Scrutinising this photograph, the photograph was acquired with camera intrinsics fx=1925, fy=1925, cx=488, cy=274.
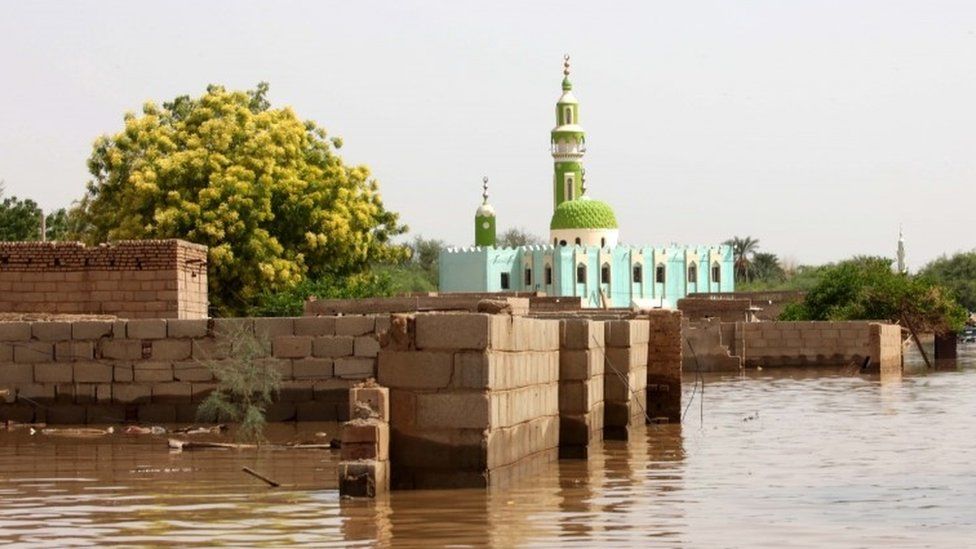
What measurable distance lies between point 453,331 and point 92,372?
8367 millimetres

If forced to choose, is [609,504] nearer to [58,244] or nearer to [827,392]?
[58,244]

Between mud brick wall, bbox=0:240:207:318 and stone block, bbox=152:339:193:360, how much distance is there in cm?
677

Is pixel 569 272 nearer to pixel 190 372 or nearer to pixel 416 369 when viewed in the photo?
pixel 190 372

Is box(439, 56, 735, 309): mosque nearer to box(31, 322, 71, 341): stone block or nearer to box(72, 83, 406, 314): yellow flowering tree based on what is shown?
box(72, 83, 406, 314): yellow flowering tree

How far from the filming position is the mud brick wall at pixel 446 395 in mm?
12797

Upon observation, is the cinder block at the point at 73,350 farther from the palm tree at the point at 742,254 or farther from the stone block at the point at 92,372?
the palm tree at the point at 742,254

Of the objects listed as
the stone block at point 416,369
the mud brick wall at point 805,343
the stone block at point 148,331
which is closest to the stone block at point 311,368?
the stone block at point 148,331

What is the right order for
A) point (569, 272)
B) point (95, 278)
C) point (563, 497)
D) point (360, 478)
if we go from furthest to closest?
point (569, 272), point (95, 278), point (563, 497), point (360, 478)

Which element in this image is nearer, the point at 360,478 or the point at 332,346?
the point at 360,478

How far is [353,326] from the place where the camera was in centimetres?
2017

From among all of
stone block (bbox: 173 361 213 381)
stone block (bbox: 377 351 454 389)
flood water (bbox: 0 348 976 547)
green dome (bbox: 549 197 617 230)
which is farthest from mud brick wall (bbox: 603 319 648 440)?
green dome (bbox: 549 197 617 230)

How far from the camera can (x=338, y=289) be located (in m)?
46.2

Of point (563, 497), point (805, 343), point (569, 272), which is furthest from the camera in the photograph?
point (569, 272)

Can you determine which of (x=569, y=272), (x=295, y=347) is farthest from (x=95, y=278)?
(x=569, y=272)
